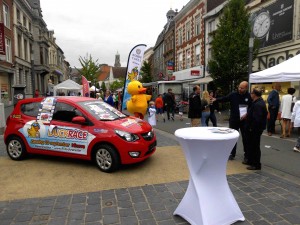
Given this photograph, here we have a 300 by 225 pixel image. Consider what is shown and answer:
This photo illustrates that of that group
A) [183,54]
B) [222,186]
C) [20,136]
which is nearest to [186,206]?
[222,186]

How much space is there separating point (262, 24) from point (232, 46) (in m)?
2.66

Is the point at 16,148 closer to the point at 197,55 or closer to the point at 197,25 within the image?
the point at 197,55

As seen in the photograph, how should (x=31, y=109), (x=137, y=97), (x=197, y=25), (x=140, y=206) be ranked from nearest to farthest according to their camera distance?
(x=140, y=206), (x=31, y=109), (x=137, y=97), (x=197, y=25)

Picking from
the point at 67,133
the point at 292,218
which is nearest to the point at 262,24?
the point at 67,133

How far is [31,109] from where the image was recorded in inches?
239

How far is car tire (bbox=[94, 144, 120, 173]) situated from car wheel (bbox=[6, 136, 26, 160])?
6.69 feet

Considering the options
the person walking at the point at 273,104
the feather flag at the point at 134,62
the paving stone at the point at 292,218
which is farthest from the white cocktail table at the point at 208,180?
the feather flag at the point at 134,62

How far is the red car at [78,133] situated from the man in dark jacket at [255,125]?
2.09 meters

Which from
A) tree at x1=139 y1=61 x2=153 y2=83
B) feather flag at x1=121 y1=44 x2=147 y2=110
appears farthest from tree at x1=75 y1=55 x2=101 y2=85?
feather flag at x1=121 y1=44 x2=147 y2=110

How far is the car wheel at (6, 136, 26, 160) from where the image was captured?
601 centimetres

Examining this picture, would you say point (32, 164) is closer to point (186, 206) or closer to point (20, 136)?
point (20, 136)

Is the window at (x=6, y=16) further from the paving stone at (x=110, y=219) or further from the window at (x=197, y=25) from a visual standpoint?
the paving stone at (x=110, y=219)

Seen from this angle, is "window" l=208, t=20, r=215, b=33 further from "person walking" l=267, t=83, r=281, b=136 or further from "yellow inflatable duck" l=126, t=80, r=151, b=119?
"yellow inflatable duck" l=126, t=80, r=151, b=119

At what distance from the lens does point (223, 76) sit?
599 inches
